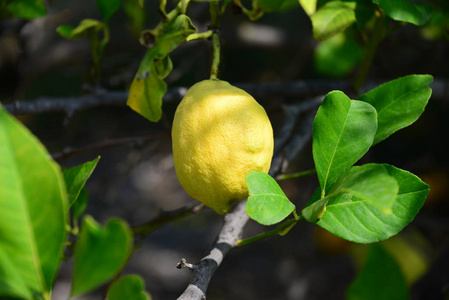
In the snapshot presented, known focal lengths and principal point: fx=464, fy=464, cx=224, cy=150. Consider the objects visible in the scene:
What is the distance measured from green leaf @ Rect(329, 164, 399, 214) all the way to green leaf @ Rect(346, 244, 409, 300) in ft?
0.67

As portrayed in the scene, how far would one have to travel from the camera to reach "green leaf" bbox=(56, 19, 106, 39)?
0.87m

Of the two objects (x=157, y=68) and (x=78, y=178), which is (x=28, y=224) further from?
(x=157, y=68)

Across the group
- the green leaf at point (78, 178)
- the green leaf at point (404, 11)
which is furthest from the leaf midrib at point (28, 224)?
the green leaf at point (404, 11)

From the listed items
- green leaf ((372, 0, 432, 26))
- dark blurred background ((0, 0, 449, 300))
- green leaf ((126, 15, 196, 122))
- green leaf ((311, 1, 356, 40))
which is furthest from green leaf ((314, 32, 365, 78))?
green leaf ((126, 15, 196, 122))

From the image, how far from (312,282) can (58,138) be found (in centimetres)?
123

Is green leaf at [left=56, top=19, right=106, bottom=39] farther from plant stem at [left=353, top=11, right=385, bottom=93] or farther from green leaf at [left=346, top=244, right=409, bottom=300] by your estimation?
green leaf at [left=346, top=244, right=409, bottom=300]

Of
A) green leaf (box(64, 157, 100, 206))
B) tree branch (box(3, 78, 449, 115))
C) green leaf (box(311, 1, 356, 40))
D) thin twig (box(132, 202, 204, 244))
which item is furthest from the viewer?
tree branch (box(3, 78, 449, 115))

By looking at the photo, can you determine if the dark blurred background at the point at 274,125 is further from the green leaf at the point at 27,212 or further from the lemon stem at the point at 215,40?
the green leaf at the point at 27,212

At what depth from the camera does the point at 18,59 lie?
147 centimetres

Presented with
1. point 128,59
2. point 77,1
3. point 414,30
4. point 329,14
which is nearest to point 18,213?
point 329,14

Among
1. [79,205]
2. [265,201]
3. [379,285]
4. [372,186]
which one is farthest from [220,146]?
[79,205]

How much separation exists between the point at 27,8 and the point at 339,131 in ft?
2.26

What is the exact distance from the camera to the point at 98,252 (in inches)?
16.2

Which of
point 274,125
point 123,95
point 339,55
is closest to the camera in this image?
point 123,95
